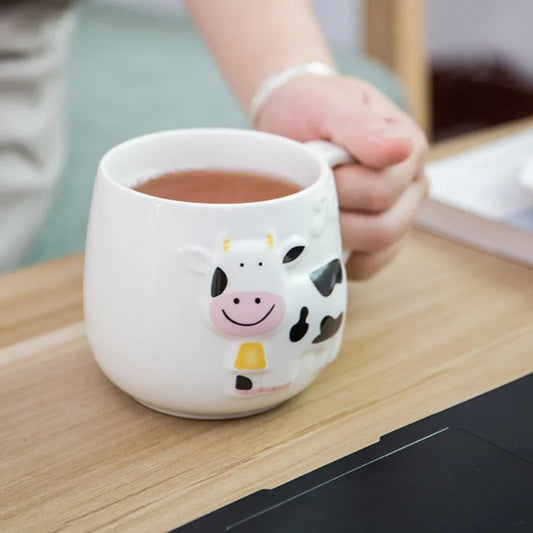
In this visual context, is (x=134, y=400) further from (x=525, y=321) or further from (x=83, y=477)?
(x=525, y=321)

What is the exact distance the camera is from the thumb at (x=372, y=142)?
0.46 metres

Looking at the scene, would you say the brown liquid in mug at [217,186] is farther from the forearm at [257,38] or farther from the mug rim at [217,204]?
the forearm at [257,38]

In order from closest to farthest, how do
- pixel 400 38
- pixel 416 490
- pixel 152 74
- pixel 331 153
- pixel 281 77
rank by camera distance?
pixel 416 490, pixel 331 153, pixel 281 77, pixel 152 74, pixel 400 38

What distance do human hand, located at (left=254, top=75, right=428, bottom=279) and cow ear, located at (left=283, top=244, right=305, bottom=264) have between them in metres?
0.10

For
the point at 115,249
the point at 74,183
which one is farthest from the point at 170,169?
the point at 74,183

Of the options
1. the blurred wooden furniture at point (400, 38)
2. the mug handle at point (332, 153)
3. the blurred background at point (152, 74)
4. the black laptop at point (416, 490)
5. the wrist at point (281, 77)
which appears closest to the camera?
the black laptop at point (416, 490)

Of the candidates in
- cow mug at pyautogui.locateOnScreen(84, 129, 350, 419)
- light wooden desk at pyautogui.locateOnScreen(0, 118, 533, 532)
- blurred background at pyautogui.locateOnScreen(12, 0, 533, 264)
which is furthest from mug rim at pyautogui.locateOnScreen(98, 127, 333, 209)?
blurred background at pyautogui.locateOnScreen(12, 0, 533, 264)

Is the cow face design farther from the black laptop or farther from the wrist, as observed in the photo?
the wrist

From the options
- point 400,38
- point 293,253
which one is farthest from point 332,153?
point 400,38

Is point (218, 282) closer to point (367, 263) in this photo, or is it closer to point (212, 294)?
point (212, 294)

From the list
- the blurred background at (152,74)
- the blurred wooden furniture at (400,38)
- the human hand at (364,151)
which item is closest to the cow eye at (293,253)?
the human hand at (364,151)

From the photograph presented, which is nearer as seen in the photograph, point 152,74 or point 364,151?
point 364,151

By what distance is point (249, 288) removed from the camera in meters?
0.37

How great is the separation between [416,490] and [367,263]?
18 centimetres
